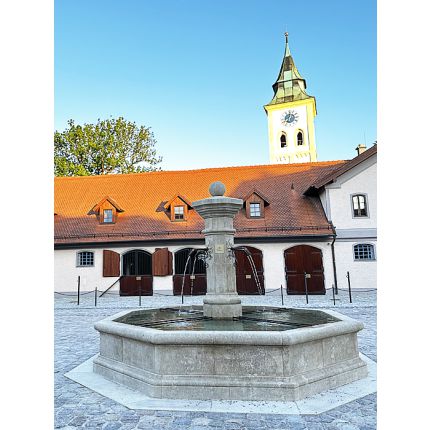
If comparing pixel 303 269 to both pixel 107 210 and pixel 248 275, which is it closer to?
pixel 248 275

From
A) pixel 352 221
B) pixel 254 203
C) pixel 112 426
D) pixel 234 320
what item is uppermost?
pixel 254 203

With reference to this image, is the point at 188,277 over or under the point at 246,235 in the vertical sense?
under

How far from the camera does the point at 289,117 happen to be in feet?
154

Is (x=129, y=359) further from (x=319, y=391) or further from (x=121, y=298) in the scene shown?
(x=121, y=298)

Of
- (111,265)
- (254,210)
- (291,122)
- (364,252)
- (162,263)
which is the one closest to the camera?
(364,252)

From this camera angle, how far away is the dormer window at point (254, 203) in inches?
868

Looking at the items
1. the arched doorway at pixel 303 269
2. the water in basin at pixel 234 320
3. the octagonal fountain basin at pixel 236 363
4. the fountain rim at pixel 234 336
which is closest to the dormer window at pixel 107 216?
the arched doorway at pixel 303 269

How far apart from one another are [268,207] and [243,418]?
18.9m

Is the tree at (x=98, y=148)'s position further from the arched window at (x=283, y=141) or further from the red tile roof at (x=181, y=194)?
the arched window at (x=283, y=141)

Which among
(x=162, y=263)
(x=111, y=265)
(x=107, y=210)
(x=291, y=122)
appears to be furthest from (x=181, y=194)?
(x=291, y=122)

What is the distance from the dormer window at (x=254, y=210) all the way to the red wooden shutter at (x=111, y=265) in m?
8.10

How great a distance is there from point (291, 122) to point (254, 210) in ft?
91.0
